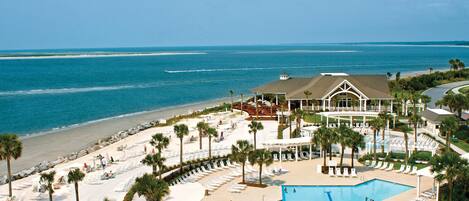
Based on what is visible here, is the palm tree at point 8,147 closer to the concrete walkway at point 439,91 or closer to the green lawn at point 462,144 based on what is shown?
the green lawn at point 462,144

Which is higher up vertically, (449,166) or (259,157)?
(449,166)

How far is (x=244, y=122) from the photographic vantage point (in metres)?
59.9

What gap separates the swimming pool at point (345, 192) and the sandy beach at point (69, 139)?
2379 cm

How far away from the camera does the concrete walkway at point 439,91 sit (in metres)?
72.4

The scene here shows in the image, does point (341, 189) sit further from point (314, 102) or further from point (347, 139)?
point (314, 102)

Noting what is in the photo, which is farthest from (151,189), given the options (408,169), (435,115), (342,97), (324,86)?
(324,86)

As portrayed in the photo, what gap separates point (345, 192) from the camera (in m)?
33.9

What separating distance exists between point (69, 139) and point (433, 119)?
37.1 m

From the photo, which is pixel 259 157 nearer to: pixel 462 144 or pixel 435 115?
pixel 462 144

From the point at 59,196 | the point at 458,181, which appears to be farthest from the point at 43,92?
the point at 458,181

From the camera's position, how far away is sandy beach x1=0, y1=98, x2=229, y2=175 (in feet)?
158

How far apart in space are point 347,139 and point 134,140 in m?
24.9

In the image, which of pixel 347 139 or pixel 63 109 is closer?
pixel 347 139

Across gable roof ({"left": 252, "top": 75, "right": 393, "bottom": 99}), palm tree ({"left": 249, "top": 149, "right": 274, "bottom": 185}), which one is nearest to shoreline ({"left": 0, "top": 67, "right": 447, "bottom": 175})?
gable roof ({"left": 252, "top": 75, "right": 393, "bottom": 99})
